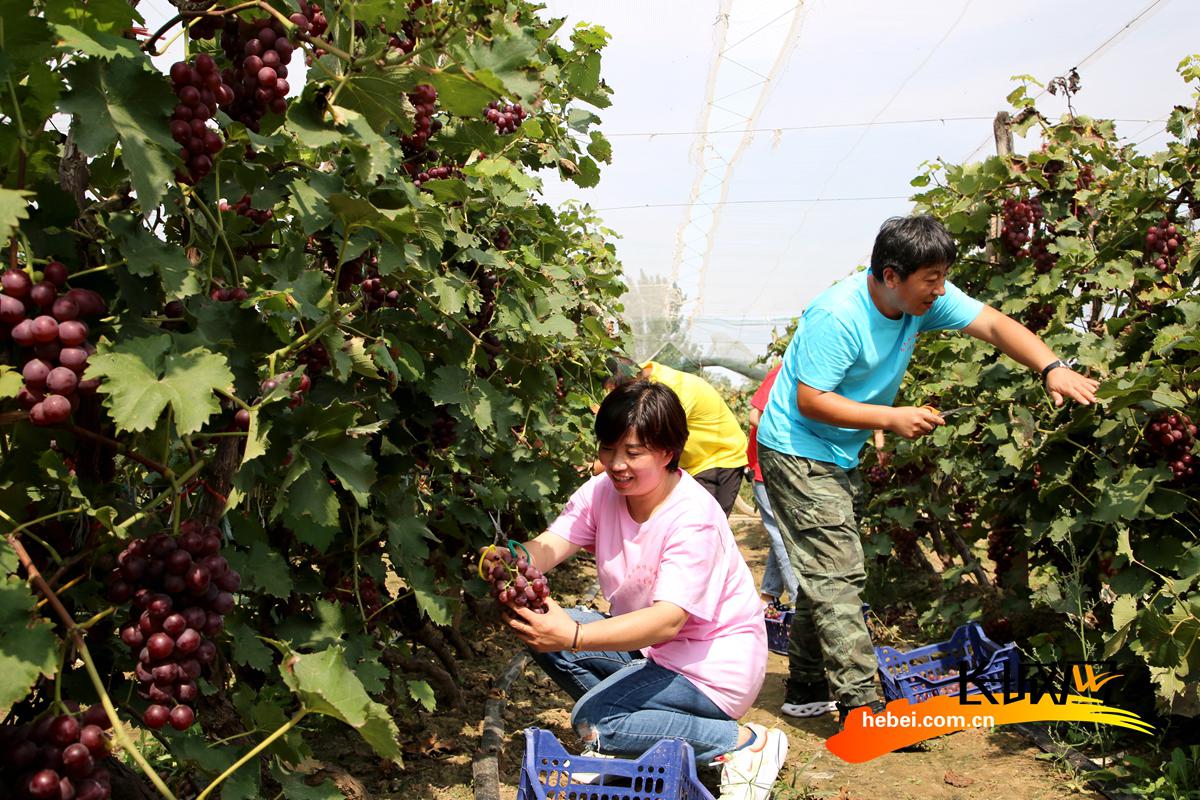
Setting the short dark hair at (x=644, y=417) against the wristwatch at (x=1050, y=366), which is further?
the wristwatch at (x=1050, y=366)

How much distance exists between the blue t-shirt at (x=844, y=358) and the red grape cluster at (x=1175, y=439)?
2.66 ft

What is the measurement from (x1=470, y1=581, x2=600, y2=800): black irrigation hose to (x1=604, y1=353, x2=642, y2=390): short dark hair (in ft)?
4.27

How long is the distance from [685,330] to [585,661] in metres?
18.8

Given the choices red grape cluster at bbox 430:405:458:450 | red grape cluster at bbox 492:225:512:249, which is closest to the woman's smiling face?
red grape cluster at bbox 430:405:458:450

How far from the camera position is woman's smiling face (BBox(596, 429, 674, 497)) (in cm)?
284

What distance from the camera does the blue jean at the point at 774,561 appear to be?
5.00m

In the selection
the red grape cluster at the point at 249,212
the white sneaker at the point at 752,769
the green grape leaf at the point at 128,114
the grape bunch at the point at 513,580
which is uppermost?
the green grape leaf at the point at 128,114

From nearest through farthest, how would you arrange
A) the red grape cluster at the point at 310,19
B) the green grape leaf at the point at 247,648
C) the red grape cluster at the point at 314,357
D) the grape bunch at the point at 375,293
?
the red grape cluster at the point at 310,19
the green grape leaf at the point at 247,648
the red grape cluster at the point at 314,357
the grape bunch at the point at 375,293

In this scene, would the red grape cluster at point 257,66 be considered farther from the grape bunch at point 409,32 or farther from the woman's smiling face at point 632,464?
the woman's smiling face at point 632,464

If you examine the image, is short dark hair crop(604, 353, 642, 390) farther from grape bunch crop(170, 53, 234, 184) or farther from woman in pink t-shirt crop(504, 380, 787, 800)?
grape bunch crop(170, 53, 234, 184)

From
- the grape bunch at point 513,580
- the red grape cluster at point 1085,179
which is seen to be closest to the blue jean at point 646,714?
the grape bunch at point 513,580

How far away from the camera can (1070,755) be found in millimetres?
3617

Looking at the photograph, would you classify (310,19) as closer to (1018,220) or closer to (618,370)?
(618,370)

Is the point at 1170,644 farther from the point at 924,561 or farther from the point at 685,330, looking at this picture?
the point at 685,330
